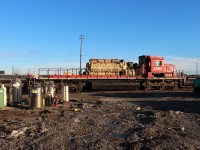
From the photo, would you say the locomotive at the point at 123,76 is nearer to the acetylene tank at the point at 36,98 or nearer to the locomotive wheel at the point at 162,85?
the locomotive wheel at the point at 162,85

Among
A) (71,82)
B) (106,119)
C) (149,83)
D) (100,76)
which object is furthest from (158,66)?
(106,119)

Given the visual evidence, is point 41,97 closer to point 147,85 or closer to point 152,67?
point 147,85

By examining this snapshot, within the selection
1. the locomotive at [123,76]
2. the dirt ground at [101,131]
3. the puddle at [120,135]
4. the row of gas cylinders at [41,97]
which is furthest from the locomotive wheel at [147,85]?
the puddle at [120,135]

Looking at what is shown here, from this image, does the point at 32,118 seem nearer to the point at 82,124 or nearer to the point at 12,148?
the point at 82,124

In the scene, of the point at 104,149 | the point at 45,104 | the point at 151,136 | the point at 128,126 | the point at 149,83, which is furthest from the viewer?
the point at 149,83

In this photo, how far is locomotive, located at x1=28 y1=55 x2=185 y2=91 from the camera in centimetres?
3419

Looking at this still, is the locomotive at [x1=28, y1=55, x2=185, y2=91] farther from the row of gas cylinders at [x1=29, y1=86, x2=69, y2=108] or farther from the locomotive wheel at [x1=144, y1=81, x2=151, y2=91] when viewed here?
the row of gas cylinders at [x1=29, y1=86, x2=69, y2=108]

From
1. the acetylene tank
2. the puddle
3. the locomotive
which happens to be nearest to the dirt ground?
the puddle

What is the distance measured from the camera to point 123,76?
36.1 meters

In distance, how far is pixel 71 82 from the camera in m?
34.0

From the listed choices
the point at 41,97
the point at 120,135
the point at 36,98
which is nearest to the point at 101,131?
the point at 120,135

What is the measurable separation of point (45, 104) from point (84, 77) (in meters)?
15.2

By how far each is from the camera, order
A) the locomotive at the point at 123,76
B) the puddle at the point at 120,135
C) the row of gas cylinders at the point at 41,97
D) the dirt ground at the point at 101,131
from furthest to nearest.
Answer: the locomotive at the point at 123,76, the row of gas cylinders at the point at 41,97, the puddle at the point at 120,135, the dirt ground at the point at 101,131

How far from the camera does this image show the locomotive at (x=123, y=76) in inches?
1346
